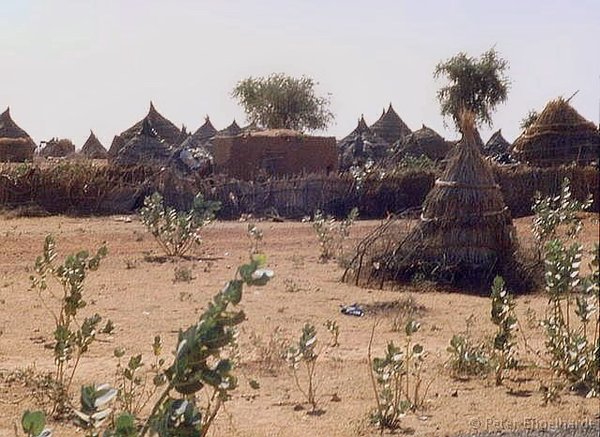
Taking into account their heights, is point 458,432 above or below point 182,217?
below

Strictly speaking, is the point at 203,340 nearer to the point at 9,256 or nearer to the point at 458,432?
the point at 458,432

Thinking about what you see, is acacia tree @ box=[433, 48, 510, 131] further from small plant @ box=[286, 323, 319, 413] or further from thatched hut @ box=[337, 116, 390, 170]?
small plant @ box=[286, 323, 319, 413]

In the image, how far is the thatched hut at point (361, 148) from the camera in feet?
98.1

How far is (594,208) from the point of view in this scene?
21.4 metres

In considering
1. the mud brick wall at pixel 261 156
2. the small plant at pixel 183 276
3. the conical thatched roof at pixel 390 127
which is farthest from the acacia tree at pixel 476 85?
the small plant at pixel 183 276

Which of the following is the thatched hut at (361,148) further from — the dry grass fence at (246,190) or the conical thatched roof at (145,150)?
the dry grass fence at (246,190)

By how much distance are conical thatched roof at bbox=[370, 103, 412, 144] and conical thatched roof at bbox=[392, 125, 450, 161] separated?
151 inches

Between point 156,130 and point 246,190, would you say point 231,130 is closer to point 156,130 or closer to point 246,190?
point 156,130

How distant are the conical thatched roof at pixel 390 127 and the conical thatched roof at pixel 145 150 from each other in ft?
32.1

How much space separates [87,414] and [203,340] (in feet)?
1.99

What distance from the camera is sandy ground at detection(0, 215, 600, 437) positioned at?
15.9ft

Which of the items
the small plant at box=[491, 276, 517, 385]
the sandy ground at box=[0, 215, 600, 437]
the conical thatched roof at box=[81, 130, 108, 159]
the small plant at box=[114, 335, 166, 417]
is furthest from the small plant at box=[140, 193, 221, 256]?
the conical thatched roof at box=[81, 130, 108, 159]

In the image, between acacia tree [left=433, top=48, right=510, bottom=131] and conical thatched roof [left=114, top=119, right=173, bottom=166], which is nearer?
conical thatched roof [left=114, top=119, right=173, bottom=166]

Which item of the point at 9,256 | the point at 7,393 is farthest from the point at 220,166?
the point at 7,393
